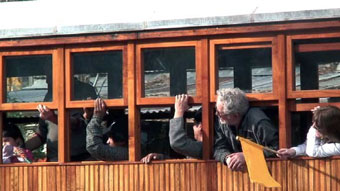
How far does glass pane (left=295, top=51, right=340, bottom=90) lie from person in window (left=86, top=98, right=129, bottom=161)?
1.69 metres

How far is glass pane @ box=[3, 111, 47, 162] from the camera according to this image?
35.6ft

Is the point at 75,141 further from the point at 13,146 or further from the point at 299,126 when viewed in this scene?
the point at 299,126

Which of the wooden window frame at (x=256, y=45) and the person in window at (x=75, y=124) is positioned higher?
the wooden window frame at (x=256, y=45)

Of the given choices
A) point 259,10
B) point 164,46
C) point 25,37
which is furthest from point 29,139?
point 259,10

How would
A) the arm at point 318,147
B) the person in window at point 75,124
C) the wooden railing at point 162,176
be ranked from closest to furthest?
1. the arm at point 318,147
2. the wooden railing at point 162,176
3. the person in window at point 75,124

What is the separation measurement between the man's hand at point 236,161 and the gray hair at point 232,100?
37cm

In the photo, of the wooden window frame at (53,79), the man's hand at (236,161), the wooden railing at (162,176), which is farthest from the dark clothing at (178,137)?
the wooden window frame at (53,79)

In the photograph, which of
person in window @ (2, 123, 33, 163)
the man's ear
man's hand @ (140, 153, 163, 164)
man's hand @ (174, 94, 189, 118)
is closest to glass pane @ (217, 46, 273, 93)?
man's hand @ (174, 94, 189, 118)

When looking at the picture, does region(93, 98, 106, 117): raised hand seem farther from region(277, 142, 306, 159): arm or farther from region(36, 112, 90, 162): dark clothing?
region(277, 142, 306, 159): arm

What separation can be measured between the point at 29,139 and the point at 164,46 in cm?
182

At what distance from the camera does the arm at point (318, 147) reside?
9500 mm

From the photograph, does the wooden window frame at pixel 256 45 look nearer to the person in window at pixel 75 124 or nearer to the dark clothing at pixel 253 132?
the dark clothing at pixel 253 132

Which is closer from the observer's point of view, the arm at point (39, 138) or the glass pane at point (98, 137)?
the glass pane at point (98, 137)

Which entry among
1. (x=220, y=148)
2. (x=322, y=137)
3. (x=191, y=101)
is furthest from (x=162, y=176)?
(x=322, y=137)
